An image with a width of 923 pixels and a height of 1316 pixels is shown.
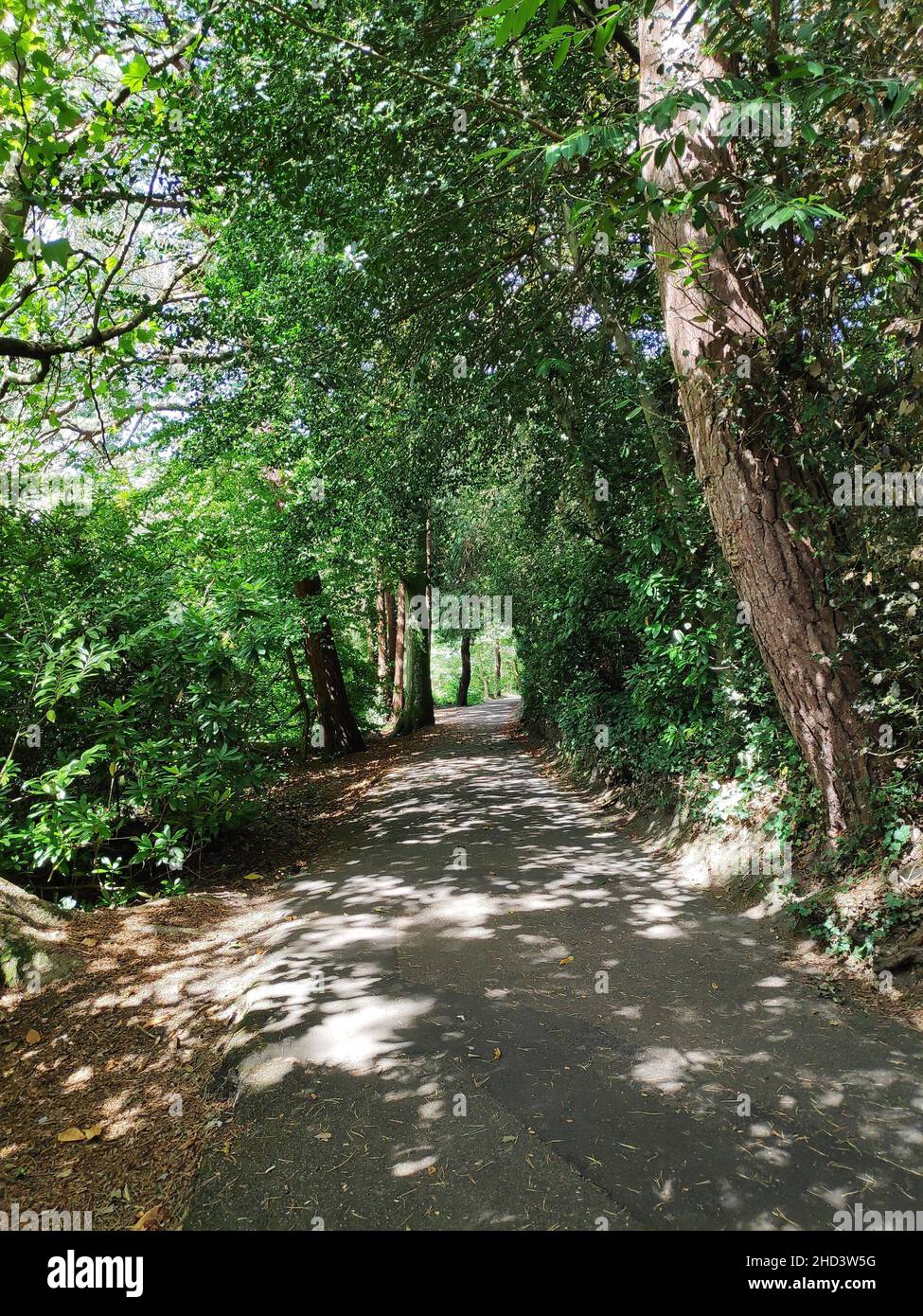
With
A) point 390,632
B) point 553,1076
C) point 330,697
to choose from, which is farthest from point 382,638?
point 553,1076

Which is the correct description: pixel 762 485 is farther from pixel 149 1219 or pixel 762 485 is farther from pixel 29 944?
pixel 29 944

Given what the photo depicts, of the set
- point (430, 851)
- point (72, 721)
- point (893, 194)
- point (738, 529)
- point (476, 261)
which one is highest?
point (476, 261)

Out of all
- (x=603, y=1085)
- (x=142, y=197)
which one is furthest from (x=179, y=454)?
(x=603, y=1085)

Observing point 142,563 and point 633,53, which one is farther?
point 142,563

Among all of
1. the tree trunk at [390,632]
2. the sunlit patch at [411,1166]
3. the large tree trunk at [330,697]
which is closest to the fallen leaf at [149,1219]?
the sunlit patch at [411,1166]

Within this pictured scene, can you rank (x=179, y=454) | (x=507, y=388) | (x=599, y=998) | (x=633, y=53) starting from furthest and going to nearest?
(x=179, y=454) → (x=507, y=388) → (x=633, y=53) → (x=599, y=998)

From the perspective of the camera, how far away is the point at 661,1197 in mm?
2814

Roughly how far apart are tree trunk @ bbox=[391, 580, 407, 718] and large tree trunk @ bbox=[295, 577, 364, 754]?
359cm

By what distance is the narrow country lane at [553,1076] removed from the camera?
2846 millimetres

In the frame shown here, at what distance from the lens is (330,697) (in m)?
15.8

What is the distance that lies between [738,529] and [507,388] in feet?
13.9

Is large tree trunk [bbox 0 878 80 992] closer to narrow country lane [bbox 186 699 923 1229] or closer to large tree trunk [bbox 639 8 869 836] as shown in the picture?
narrow country lane [bbox 186 699 923 1229]

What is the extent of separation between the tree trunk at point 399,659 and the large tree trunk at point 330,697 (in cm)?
359

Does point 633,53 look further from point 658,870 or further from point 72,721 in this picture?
point 72,721
